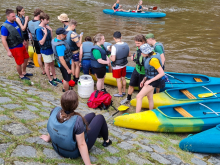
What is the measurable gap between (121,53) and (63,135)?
3099 mm

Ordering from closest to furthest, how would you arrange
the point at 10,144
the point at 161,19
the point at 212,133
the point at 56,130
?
the point at 56,130 → the point at 10,144 → the point at 212,133 → the point at 161,19

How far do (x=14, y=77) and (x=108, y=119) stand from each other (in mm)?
3100

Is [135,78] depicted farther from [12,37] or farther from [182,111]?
[12,37]

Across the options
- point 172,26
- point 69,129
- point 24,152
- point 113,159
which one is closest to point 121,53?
point 113,159

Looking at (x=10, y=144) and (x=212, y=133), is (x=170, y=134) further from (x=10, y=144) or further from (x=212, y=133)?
(x=10, y=144)

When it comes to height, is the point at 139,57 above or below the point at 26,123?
above

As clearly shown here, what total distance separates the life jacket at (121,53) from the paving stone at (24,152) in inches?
123

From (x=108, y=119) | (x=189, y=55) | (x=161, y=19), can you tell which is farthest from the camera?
(x=161, y=19)

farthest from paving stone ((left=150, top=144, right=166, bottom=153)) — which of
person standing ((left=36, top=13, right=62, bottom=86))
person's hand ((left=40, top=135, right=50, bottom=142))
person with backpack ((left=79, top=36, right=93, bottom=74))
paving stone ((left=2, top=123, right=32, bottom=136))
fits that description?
person standing ((left=36, top=13, right=62, bottom=86))

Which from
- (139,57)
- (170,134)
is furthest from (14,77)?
(170,134)

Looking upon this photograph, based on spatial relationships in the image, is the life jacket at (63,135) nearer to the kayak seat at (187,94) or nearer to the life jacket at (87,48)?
the life jacket at (87,48)

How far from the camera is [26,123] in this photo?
3336 mm

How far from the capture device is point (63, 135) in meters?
2.49

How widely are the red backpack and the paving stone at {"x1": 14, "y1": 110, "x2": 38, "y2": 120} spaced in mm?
1679
